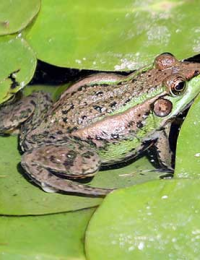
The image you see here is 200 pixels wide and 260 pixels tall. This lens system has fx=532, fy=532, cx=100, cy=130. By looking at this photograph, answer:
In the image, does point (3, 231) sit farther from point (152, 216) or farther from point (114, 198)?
point (152, 216)

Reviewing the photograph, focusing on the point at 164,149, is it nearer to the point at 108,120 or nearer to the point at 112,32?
the point at 108,120

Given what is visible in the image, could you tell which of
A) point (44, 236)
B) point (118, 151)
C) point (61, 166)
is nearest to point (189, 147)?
point (118, 151)

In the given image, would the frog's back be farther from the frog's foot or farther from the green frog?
the frog's foot

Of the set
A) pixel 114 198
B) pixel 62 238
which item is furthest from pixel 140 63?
pixel 62 238

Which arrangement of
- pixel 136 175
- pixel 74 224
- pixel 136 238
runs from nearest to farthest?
pixel 136 238 < pixel 74 224 < pixel 136 175

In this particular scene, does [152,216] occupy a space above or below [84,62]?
below

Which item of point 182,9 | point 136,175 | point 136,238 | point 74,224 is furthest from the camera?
point 182,9
